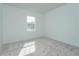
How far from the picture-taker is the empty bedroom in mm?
2869

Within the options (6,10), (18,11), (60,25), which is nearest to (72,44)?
(60,25)

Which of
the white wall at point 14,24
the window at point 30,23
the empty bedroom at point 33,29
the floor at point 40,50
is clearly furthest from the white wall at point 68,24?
the white wall at point 14,24

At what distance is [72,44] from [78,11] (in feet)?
5.15

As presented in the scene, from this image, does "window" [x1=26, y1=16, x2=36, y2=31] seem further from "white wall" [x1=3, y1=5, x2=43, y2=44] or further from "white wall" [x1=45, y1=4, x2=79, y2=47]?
"white wall" [x1=45, y1=4, x2=79, y2=47]

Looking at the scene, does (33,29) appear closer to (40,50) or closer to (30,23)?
(30,23)

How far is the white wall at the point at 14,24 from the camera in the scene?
3.65 m

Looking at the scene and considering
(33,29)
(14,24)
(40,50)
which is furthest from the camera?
(33,29)

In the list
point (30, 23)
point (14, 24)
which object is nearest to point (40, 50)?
point (14, 24)

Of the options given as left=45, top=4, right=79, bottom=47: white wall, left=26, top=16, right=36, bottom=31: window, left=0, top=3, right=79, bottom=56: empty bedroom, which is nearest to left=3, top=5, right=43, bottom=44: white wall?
left=0, top=3, right=79, bottom=56: empty bedroom

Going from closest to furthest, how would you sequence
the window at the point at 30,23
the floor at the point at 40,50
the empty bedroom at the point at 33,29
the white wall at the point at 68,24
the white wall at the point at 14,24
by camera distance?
the floor at the point at 40,50
the empty bedroom at the point at 33,29
the white wall at the point at 68,24
the white wall at the point at 14,24
the window at the point at 30,23

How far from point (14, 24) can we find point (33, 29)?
5.30 ft

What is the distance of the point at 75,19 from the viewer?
10.1ft

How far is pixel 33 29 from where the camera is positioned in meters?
5.27

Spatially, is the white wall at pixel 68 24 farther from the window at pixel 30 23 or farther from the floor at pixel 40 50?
the window at pixel 30 23
